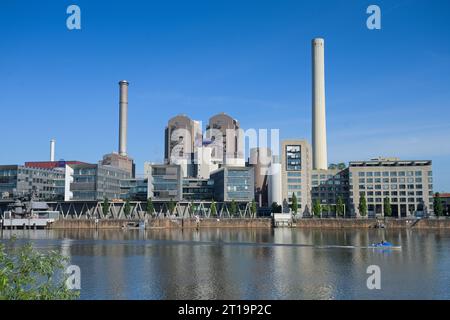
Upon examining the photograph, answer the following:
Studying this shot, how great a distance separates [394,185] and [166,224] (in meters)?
84.6

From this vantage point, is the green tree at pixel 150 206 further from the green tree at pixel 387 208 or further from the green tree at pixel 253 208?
the green tree at pixel 387 208

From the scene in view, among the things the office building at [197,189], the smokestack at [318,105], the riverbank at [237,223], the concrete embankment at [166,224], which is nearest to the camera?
the riverbank at [237,223]

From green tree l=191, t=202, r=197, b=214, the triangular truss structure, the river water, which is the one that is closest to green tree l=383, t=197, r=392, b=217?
the triangular truss structure

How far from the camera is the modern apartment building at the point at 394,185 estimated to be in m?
178

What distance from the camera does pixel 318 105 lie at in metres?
184

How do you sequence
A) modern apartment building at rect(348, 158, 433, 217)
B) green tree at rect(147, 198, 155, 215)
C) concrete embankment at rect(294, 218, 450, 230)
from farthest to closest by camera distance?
modern apartment building at rect(348, 158, 433, 217), green tree at rect(147, 198, 155, 215), concrete embankment at rect(294, 218, 450, 230)

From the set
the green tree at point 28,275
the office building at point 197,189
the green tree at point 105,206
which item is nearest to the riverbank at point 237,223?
the green tree at point 105,206

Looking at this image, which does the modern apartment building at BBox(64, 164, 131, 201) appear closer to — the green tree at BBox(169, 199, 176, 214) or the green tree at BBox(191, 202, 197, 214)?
the green tree at BBox(169, 199, 176, 214)

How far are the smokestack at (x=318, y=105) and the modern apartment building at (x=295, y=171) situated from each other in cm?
577

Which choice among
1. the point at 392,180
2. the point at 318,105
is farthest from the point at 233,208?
the point at 392,180

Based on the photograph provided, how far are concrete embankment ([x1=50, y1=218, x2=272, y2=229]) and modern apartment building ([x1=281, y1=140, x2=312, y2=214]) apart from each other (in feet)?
81.8

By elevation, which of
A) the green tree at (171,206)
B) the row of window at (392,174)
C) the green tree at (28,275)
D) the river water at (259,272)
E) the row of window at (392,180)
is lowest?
the river water at (259,272)

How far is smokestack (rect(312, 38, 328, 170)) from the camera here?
18450 centimetres

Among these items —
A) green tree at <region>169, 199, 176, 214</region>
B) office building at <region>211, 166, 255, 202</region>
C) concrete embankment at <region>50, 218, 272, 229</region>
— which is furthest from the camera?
office building at <region>211, 166, 255, 202</region>
